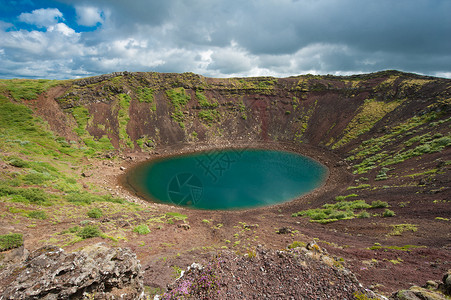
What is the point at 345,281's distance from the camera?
Result: 299 inches

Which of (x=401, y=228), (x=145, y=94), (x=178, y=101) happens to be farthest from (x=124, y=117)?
(x=401, y=228)

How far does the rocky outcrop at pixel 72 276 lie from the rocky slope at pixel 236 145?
189cm

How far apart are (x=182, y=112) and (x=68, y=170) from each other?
115 feet

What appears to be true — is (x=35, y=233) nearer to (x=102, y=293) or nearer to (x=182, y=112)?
(x=102, y=293)

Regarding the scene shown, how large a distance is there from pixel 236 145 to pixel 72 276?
52.7 meters

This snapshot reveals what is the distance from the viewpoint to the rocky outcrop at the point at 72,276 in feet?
20.1

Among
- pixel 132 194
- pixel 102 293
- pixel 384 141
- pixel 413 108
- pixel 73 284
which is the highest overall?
pixel 413 108

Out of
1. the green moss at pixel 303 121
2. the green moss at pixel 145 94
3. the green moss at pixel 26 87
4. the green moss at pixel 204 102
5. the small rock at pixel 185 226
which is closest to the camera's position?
the small rock at pixel 185 226

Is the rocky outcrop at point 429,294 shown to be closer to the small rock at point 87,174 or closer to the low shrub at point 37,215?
the low shrub at point 37,215

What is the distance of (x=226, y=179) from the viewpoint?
124 ft

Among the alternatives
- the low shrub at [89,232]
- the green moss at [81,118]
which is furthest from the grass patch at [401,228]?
the green moss at [81,118]

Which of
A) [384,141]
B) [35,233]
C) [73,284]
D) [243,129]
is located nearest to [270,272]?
[73,284]

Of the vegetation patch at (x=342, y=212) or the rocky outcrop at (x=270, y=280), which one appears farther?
the vegetation patch at (x=342, y=212)

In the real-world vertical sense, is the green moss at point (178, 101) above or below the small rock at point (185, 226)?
above
